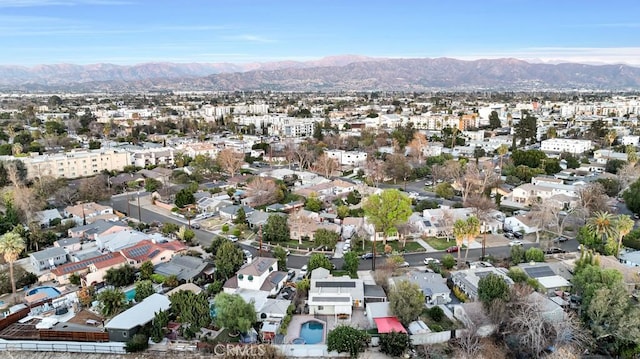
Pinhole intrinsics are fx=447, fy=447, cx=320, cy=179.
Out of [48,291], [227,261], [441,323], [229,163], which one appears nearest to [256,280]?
[227,261]

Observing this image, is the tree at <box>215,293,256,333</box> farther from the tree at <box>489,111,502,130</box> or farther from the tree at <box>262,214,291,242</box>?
the tree at <box>489,111,502,130</box>

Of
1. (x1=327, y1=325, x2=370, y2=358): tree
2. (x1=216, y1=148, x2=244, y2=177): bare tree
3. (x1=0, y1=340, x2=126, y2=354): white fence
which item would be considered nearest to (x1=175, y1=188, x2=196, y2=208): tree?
(x1=216, y1=148, x2=244, y2=177): bare tree

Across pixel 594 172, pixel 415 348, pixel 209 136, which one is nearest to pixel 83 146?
pixel 209 136

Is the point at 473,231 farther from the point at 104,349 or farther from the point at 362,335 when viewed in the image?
the point at 104,349

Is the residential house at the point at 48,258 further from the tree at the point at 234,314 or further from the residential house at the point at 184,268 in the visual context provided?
the tree at the point at 234,314

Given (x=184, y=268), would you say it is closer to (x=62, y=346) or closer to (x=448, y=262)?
(x=62, y=346)
